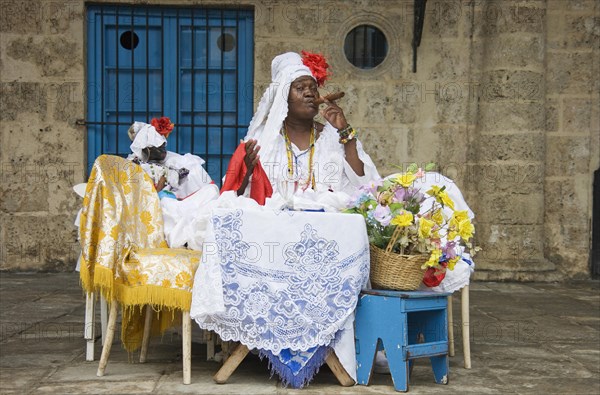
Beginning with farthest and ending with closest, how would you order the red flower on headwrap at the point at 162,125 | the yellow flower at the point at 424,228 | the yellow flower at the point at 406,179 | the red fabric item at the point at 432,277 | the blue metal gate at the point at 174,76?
the blue metal gate at the point at 174,76
the red flower on headwrap at the point at 162,125
the red fabric item at the point at 432,277
the yellow flower at the point at 406,179
the yellow flower at the point at 424,228

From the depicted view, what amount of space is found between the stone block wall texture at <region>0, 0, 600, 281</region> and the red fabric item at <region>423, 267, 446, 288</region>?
14.1ft

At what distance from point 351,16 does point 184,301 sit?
5.23 m

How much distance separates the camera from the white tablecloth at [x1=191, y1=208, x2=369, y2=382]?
13.4ft

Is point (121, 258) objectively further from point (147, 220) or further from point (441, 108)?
point (441, 108)

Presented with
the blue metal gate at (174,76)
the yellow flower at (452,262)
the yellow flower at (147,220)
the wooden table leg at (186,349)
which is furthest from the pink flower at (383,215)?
the blue metal gate at (174,76)

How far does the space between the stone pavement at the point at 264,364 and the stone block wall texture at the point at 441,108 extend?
1571mm

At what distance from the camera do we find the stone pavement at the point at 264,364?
4133 mm

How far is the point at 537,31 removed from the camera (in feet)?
28.1

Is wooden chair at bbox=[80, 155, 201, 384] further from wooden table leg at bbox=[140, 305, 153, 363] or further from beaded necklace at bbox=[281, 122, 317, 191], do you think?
beaded necklace at bbox=[281, 122, 317, 191]

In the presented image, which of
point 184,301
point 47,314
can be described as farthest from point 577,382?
point 47,314

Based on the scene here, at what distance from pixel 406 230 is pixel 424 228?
0.33 ft

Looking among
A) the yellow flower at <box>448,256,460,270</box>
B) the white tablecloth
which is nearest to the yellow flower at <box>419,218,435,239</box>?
the yellow flower at <box>448,256,460,270</box>

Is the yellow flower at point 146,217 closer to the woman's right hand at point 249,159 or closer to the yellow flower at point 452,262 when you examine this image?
the woman's right hand at point 249,159

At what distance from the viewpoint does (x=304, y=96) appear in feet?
16.4
